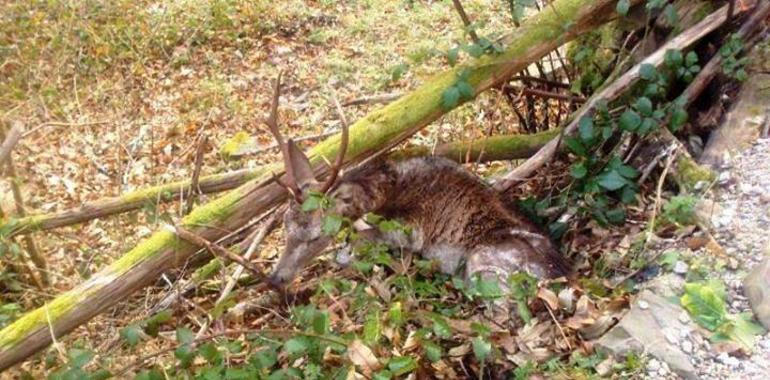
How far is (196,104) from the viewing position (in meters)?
9.20

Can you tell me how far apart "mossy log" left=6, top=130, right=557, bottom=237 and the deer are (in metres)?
0.29

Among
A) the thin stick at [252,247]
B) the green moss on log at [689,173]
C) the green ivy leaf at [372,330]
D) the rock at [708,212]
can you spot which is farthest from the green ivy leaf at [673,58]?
the thin stick at [252,247]

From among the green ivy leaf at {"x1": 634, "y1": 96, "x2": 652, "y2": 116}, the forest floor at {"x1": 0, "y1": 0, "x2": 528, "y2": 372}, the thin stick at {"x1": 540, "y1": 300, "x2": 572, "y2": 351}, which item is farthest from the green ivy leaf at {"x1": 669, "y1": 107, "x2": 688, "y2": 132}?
the forest floor at {"x1": 0, "y1": 0, "x2": 528, "y2": 372}

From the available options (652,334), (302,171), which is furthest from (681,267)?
(302,171)

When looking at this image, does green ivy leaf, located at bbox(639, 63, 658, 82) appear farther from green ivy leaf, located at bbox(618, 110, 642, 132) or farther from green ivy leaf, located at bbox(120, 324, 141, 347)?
green ivy leaf, located at bbox(120, 324, 141, 347)

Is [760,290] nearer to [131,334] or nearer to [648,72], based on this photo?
[648,72]

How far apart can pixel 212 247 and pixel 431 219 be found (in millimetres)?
1757

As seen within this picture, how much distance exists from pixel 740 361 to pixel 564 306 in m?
1.04

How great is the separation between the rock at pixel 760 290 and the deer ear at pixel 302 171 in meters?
2.50

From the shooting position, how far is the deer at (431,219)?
519cm

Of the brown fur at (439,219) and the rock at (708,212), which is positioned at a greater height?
the brown fur at (439,219)

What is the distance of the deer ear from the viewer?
4844 mm

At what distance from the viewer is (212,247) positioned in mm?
4805

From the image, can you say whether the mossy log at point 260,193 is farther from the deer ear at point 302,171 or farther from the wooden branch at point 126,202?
the wooden branch at point 126,202
